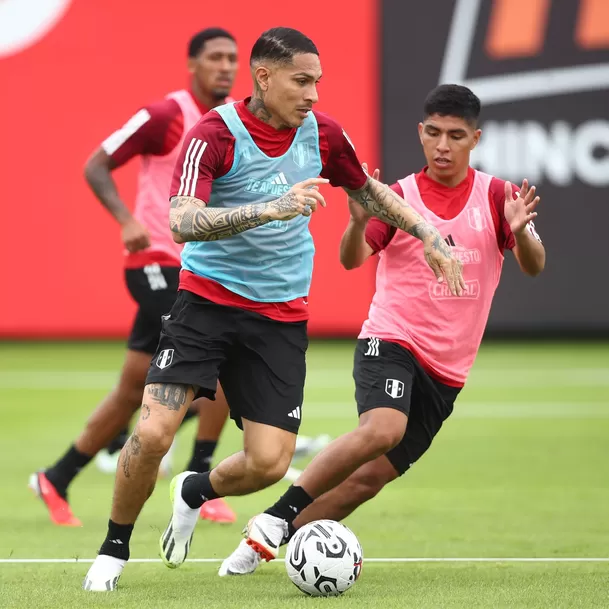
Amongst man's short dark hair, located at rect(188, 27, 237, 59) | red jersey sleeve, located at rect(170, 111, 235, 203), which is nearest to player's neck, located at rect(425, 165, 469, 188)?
red jersey sleeve, located at rect(170, 111, 235, 203)

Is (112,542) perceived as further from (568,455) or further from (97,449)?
(568,455)

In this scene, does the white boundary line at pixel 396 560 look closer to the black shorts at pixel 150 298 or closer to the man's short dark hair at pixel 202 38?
Result: the black shorts at pixel 150 298

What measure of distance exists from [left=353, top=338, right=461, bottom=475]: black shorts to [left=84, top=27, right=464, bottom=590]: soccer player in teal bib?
1.33ft

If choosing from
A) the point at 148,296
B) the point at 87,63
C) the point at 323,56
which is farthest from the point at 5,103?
the point at 148,296

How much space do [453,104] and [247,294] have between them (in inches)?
60.2

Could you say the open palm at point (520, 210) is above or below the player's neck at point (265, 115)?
below

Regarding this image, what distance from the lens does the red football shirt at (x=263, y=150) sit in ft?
16.8

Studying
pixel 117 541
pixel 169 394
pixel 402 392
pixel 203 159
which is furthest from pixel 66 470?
pixel 203 159

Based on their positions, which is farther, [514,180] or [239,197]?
[514,180]

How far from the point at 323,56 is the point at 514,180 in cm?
307

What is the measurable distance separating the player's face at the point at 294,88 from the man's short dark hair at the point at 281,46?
0.09ft

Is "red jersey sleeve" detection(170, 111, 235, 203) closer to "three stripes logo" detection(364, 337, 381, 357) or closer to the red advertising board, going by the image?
"three stripes logo" detection(364, 337, 381, 357)

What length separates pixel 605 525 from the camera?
6875mm

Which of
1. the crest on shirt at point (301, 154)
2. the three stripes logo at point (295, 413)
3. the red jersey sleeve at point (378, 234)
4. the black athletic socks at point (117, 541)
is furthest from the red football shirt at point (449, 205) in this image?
the black athletic socks at point (117, 541)
